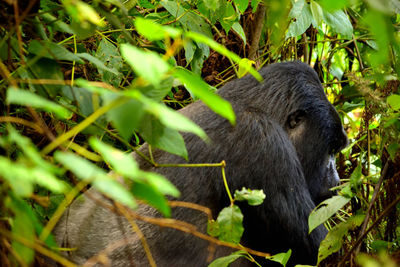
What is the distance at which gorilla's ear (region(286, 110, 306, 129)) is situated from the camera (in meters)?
2.57

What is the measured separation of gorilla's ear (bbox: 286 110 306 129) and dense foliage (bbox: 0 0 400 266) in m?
0.33

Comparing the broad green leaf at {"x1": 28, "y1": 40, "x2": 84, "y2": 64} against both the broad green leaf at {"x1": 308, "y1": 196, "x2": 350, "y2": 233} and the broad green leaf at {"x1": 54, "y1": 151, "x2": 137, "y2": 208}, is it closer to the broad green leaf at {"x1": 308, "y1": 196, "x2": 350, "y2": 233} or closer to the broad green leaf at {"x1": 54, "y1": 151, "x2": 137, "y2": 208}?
the broad green leaf at {"x1": 54, "y1": 151, "x2": 137, "y2": 208}

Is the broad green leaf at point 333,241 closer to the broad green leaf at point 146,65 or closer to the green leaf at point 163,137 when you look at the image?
the green leaf at point 163,137

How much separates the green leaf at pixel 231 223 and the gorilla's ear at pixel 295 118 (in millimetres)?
1164

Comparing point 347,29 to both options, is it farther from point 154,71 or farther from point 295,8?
point 154,71

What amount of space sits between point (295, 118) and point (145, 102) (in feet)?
6.16

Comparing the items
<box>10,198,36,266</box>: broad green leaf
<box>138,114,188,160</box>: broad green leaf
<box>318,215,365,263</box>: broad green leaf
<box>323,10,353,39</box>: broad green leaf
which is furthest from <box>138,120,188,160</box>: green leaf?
<box>323,10,353,39</box>: broad green leaf

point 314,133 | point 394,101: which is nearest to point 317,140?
point 314,133

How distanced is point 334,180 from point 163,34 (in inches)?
78.4

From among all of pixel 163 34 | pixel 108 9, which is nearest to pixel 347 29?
pixel 108 9

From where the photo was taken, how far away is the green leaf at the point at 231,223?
4.93 feet

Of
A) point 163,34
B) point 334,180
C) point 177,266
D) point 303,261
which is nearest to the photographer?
point 163,34

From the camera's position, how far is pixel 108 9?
146 cm

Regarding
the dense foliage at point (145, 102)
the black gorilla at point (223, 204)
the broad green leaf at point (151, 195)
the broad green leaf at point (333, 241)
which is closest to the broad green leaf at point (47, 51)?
the dense foliage at point (145, 102)
